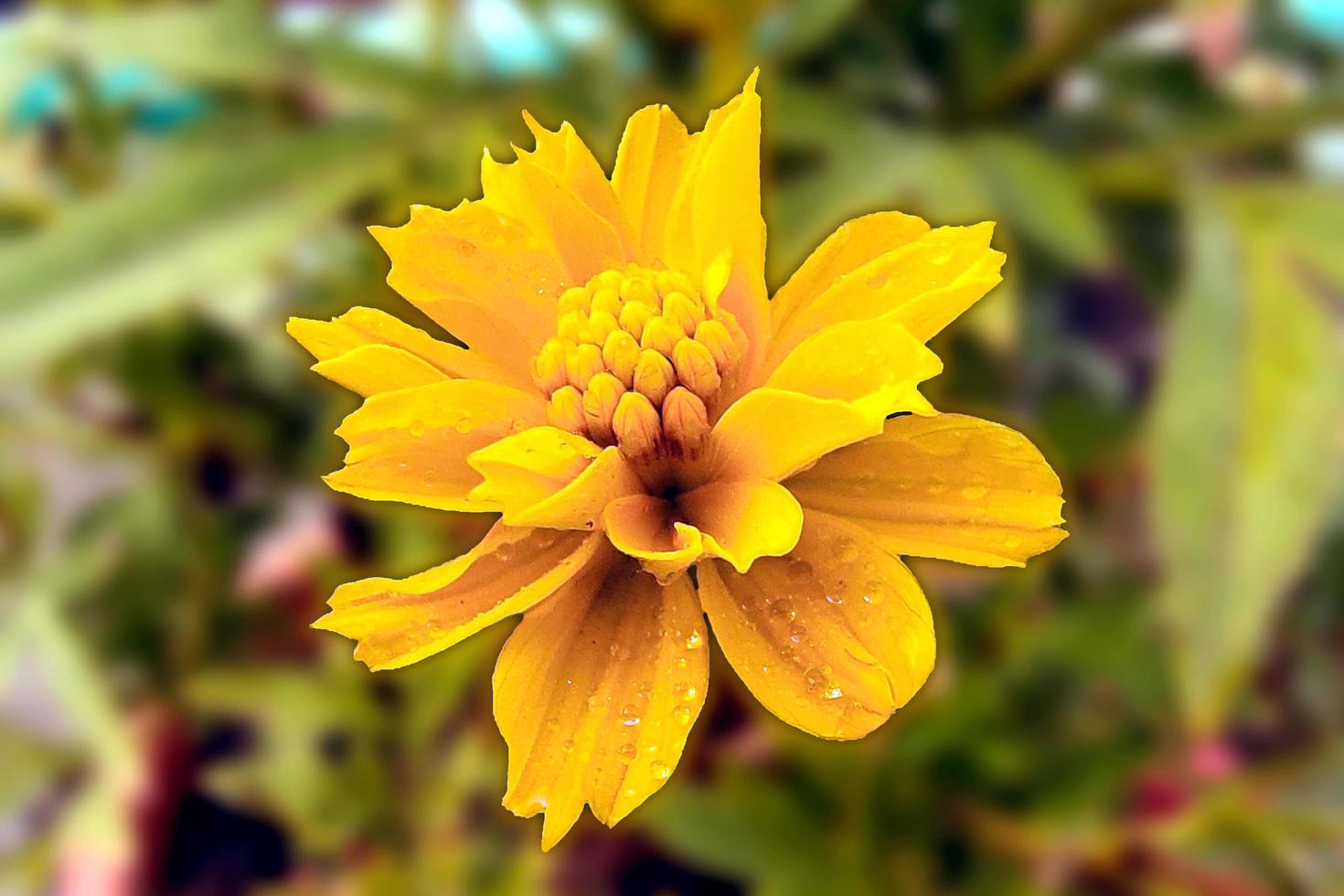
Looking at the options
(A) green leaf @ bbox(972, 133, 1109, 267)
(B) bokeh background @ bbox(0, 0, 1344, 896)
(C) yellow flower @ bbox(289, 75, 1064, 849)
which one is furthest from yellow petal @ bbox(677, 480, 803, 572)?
(A) green leaf @ bbox(972, 133, 1109, 267)

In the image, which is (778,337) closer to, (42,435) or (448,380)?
(448,380)

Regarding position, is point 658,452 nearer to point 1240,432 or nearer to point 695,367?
point 695,367


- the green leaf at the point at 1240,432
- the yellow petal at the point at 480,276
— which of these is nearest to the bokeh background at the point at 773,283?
the green leaf at the point at 1240,432

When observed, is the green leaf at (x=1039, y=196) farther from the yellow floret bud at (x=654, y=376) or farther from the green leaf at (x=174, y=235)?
the yellow floret bud at (x=654, y=376)

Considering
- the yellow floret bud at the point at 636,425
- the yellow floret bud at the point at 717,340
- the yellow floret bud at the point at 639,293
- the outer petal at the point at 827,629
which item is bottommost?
the outer petal at the point at 827,629

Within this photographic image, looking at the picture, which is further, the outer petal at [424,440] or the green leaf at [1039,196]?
the green leaf at [1039,196]

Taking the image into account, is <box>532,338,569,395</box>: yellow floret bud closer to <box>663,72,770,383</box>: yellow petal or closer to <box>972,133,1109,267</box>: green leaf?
<box>663,72,770,383</box>: yellow petal

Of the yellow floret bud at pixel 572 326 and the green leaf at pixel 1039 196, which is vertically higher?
the yellow floret bud at pixel 572 326
